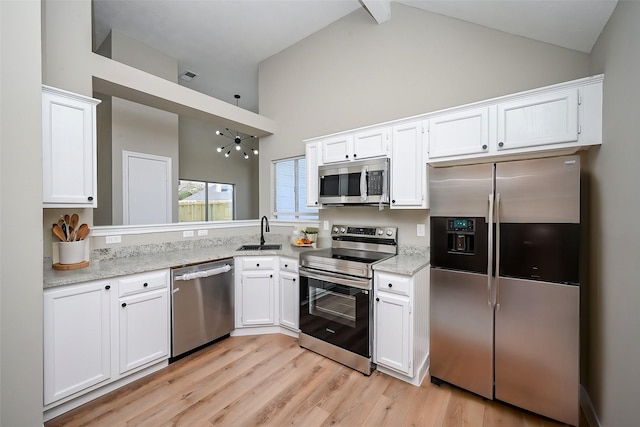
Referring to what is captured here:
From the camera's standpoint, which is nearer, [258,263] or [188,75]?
[258,263]

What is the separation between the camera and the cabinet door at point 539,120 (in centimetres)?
179

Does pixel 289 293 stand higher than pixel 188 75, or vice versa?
pixel 188 75

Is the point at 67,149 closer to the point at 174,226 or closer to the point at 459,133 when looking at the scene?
the point at 174,226

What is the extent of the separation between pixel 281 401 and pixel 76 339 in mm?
1525

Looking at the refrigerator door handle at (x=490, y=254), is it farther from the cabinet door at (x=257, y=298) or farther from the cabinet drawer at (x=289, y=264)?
the cabinet door at (x=257, y=298)

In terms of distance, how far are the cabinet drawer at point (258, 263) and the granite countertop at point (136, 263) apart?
59mm

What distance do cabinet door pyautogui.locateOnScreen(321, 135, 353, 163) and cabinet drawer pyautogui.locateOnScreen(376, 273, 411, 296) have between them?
4.37ft

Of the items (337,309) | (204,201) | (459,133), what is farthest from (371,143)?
(204,201)

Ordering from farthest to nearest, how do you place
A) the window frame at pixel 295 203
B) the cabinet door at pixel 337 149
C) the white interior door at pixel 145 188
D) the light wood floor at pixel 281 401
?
the white interior door at pixel 145 188 → the window frame at pixel 295 203 → the cabinet door at pixel 337 149 → the light wood floor at pixel 281 401

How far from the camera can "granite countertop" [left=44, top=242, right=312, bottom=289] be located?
192cm

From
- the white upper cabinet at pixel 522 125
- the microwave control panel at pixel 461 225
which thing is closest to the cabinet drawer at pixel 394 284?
the microwave control panel at pixel 461 225

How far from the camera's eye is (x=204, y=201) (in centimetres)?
718
